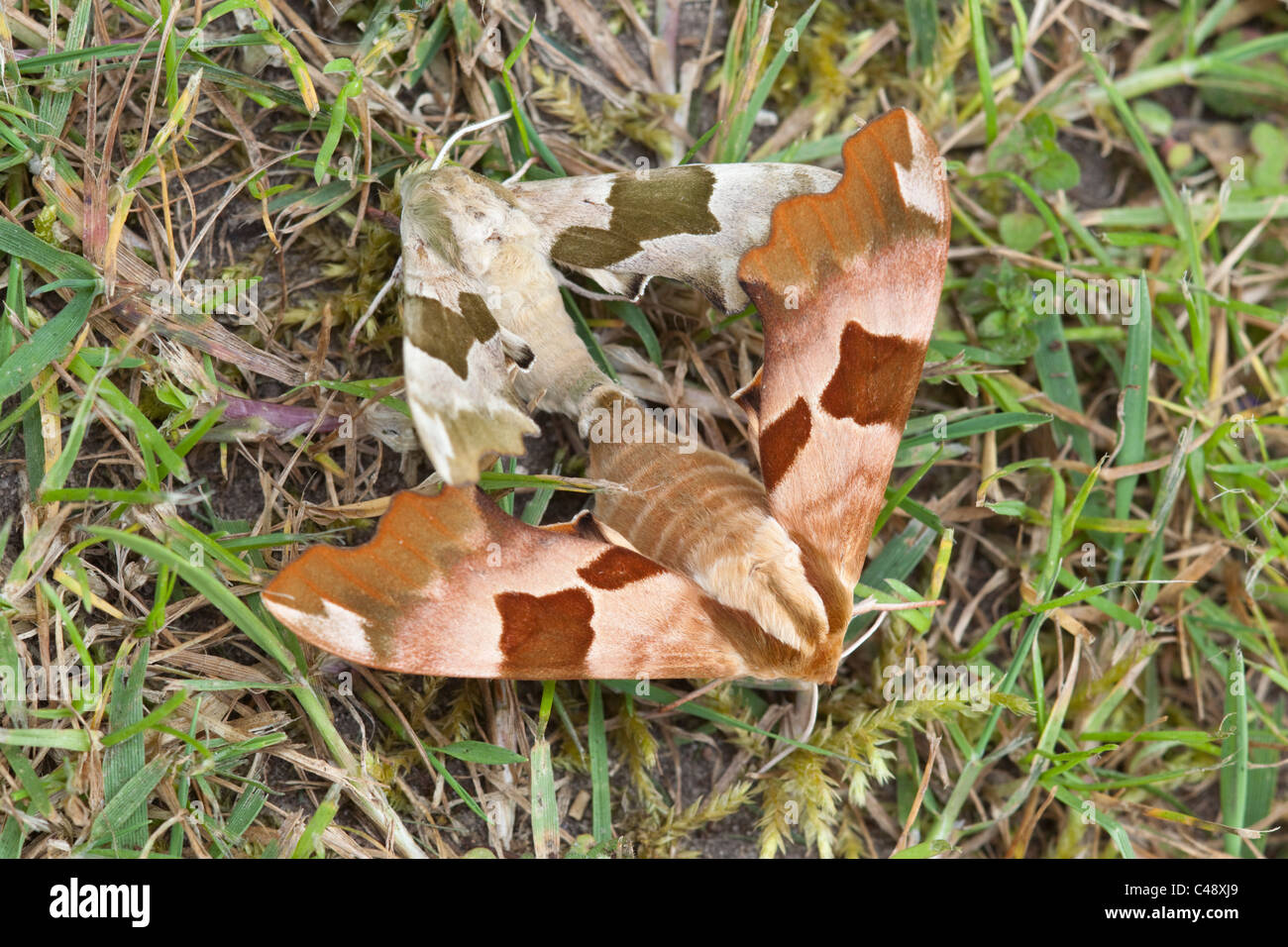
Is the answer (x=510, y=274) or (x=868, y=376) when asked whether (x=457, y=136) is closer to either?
(x=510, y=274)

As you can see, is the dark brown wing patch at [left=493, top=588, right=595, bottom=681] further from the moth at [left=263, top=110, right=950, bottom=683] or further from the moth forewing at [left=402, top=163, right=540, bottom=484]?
the moth forewing at [left=402, top=163, right=540, bottom=484]

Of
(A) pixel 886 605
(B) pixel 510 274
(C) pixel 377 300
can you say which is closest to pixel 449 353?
(B) pixel 510 274

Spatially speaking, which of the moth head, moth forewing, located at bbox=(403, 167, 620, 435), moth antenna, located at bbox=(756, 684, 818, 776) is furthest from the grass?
the moth head

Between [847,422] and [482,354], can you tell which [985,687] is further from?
[482,354]

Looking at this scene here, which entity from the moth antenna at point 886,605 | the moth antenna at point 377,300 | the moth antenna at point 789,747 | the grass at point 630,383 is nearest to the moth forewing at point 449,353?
the moth antenna at point 377,300
